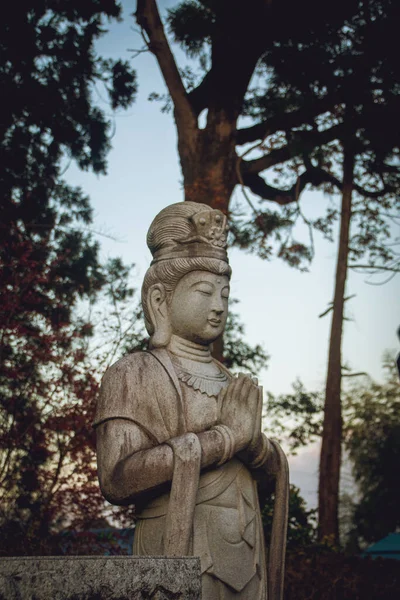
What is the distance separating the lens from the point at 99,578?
8.52ft

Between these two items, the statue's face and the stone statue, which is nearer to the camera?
the stone statue

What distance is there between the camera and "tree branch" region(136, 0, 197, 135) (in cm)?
1199

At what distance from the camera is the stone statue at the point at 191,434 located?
3.83m

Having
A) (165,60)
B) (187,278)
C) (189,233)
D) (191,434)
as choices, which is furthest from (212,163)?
(191,434)

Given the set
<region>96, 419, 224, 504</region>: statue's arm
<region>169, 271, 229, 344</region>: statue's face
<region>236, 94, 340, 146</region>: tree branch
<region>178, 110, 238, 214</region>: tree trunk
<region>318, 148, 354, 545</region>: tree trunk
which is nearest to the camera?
<region>96, 419, 224, 504</region>: statue's arm

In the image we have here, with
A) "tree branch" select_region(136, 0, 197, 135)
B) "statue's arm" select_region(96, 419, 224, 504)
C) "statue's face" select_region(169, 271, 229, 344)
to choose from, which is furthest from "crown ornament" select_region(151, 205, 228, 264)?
"tree branch" select_region(136, 0, 197, 135)

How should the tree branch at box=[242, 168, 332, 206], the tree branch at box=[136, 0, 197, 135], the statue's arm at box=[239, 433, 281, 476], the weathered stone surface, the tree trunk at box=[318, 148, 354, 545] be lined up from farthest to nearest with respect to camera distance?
the tree branch at box=[242, 168, 332, 206] < the tree branch at box=[136, 0, 197, 135] < the tree trunk at box=[318, 148, 354, 545] < the statue's arm at box=[239, 433, 281, 476] < the weathered stone surface

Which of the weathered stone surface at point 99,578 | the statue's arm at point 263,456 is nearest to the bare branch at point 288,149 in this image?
the statue's arm at point 263,456

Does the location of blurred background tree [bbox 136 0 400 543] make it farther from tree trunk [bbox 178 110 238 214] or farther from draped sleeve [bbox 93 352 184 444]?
draped sleeve [bbox 93 352 184 444]

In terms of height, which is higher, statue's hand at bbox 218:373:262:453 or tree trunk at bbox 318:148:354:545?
tree trunk at bbox 318:148:354:545

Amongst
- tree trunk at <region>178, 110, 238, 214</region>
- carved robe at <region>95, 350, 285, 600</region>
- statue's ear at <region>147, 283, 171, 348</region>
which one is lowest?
carved robe at <region>95, 350, 285, 600</region>

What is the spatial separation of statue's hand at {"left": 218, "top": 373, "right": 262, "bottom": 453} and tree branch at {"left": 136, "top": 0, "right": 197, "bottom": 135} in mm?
8303

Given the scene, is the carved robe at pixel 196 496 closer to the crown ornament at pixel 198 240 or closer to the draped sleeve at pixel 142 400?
the draped sleeve at pixel 142 400

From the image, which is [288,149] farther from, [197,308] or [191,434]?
[191,434]
